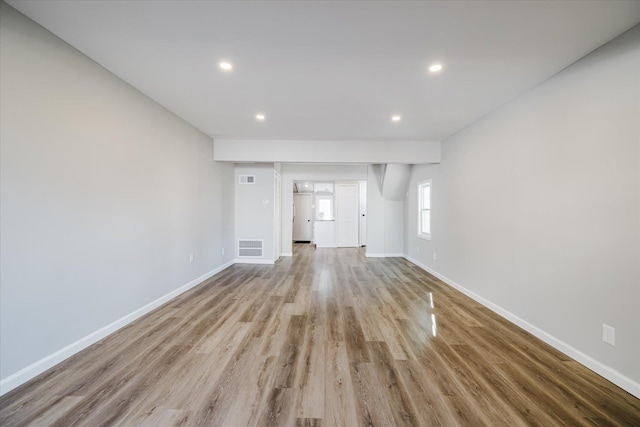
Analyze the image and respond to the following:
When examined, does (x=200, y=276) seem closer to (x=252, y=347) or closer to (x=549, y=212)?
(x=252, y=347)

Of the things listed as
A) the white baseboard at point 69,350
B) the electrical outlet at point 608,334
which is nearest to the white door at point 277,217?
the white baseboard at point 69,350

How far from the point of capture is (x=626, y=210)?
1.66 m

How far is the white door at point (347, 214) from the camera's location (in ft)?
25.8

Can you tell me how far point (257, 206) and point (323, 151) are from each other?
2.03 metres

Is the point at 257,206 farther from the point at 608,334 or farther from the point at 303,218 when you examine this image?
the point at 608,334

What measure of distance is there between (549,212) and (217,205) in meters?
4.73

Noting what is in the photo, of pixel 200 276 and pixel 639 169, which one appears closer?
pixel 639 169

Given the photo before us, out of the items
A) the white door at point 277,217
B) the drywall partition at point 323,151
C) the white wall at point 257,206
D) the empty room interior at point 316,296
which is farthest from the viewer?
the white door at point 277,217

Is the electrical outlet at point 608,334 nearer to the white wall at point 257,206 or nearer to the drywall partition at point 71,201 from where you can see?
the drywall partition at point 71,201

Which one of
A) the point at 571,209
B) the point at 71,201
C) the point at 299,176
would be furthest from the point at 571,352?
the point at 299,176

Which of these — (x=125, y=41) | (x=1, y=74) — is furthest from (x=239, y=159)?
(x=1, y=74)

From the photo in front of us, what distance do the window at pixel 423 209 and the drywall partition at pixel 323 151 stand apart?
0.93m

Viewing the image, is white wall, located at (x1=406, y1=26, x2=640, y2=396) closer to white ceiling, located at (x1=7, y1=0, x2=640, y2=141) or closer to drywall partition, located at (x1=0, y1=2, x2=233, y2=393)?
white ceiling, located at (x1=7, y1=0, x2=640, y2=141)

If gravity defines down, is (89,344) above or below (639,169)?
below
